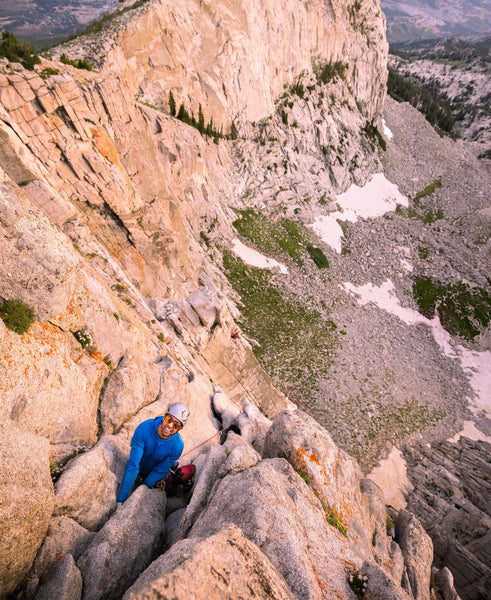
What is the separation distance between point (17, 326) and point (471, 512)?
108 feet

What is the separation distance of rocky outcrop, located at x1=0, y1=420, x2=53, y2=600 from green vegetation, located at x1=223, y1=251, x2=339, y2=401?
28.0m

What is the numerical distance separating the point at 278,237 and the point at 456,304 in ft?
116

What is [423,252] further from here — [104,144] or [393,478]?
[104,144]

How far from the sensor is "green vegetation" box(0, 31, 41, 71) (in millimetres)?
20156

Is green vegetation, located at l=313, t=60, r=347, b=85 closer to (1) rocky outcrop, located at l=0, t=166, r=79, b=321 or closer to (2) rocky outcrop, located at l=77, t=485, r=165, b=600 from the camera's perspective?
(1) rocky outcrop, located at l=0, t=166, r=79, b=321

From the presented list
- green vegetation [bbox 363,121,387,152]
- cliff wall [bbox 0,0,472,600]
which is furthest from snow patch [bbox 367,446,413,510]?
green vegetation [bbox 363,121,387,152]

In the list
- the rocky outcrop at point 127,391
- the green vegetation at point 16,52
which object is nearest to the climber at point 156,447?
the rocky outcrop at point 127,391

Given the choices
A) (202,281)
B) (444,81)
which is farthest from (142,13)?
(444,81)

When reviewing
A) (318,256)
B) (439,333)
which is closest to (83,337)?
(318,256)

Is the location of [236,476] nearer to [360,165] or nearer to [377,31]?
[360,165]

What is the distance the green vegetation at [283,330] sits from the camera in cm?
3444

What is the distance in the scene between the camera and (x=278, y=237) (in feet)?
160

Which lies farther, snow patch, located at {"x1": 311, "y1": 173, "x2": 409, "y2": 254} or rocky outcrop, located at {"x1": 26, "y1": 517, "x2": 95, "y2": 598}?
snow patch, located at {"x1": 311, "y1": 173, "x2": 409, "y2": 254}

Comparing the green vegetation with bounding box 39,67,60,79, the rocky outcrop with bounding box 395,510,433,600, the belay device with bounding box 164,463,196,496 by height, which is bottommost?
the rocky outcrop with bounding box 395,510,433,600
